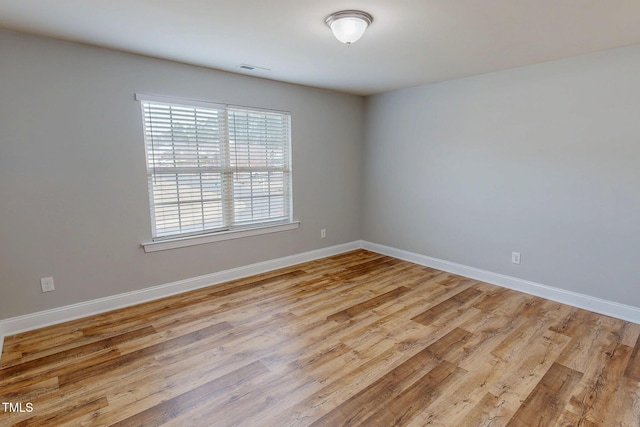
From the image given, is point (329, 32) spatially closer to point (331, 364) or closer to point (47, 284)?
point (331, 364)

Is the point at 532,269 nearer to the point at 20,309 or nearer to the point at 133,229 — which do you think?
the point at 133,229

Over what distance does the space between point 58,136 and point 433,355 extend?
3.34m

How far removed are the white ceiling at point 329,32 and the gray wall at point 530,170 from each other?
334 millimetres

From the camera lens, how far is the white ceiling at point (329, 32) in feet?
6.56

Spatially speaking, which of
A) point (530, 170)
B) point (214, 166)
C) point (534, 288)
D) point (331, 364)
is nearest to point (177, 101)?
point (214, 166)

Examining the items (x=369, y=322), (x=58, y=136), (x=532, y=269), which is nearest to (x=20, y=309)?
(x=58, y=136)

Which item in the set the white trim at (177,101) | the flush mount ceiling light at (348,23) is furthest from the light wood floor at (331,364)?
the flush mount ceiling light at (348,23)

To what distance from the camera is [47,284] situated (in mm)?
2697

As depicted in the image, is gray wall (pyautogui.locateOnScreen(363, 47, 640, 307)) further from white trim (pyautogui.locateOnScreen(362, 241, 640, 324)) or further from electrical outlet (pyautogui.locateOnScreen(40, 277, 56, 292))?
electrical outlet (pyautogui.locateOnScreen(40, 277, 56, 292))

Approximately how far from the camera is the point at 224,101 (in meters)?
3.48

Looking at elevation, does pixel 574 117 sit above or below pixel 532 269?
above

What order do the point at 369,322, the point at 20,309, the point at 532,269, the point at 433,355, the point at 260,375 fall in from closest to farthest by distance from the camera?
1. the point at 260,375
2. the point at 433,355
3. the point at 20,309
4. the point at 369,322
5. the point at 532,269

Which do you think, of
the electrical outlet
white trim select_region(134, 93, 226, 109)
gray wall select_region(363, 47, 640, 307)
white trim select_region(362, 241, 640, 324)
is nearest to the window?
white trim select_region(134, 93, 226, 109)

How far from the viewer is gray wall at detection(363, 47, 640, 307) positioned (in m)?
2.79
